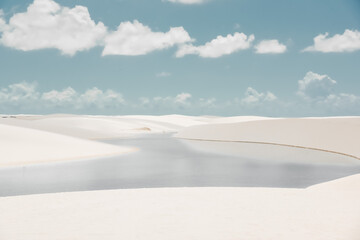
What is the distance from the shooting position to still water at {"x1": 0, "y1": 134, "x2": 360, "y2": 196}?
49.2ft

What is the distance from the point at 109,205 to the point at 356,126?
34341 millimetres

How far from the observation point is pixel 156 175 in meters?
17.9

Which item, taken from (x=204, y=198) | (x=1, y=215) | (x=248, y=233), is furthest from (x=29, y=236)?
(x=204, y=198)

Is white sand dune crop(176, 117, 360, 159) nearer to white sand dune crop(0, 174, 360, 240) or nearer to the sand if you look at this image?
the sand

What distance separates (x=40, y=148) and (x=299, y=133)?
2927cm

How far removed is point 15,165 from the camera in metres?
22.1

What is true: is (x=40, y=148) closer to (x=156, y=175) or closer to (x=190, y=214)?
(x=156, y=175)

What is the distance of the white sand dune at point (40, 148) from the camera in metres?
24.3

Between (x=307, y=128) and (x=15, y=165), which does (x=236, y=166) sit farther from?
(x=307, y=128)

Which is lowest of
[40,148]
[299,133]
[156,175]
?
[156,175]

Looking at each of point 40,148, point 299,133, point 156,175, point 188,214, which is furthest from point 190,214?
point 299,133

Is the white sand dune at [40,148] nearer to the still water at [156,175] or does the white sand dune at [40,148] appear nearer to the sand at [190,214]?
the still water at [156,175]

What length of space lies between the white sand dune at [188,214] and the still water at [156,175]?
81.5 inches

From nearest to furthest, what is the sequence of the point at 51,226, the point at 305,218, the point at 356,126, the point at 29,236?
1. the point at 29,236
2. the point at 51,226
3. the point at 305,218
4. the point at 356,126
